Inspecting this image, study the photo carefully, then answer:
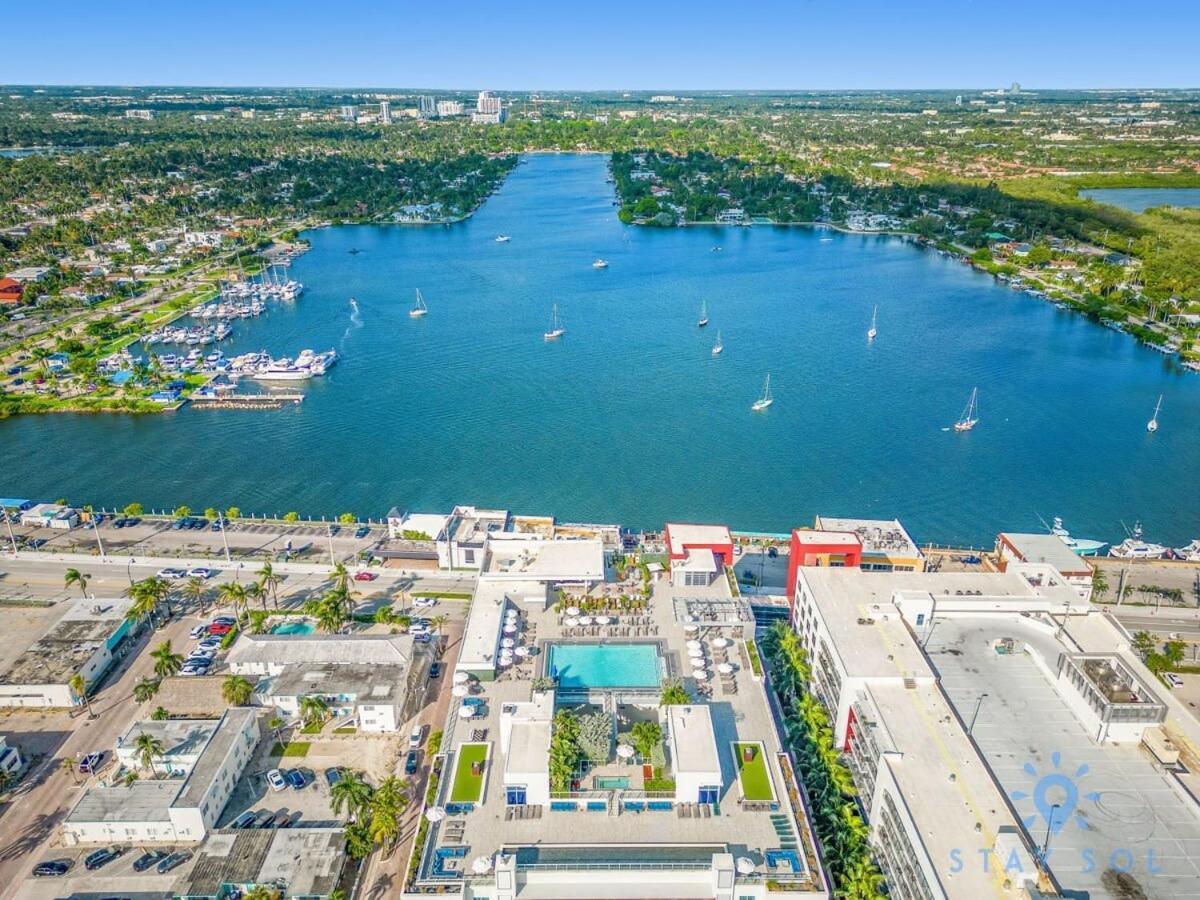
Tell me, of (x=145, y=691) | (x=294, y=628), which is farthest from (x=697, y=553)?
(x=145, y=691)

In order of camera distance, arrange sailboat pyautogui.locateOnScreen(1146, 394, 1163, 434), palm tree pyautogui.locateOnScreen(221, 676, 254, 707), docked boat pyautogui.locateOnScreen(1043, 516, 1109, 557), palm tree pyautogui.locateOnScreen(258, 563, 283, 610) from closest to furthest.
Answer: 1. palm tree pyautogui.locateOnScreen(221, 676, 254, 707)
2. palm tree pyautogui.locateOnScreen(258, 563, 283, 610)
3. docked boat pyautogui.locateOnScreen(1043, 516, 1109, 557)
4. sailboat pyautogui.locateOnScreen(1146, 394, 1163, 434)

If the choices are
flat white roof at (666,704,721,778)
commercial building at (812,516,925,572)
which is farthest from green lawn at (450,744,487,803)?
commercial building at (812,516,925,572)

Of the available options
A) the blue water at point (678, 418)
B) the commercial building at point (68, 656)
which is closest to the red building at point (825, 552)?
the blue water at point (678, 418)

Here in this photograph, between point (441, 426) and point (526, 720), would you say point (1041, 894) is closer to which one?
point (526, 720)

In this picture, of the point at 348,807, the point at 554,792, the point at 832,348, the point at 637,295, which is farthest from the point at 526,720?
the point at 637,295

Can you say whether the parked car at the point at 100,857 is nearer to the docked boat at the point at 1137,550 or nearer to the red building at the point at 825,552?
the red building at the point at 825,552

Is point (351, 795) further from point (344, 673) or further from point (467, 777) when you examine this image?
point (344, 673)

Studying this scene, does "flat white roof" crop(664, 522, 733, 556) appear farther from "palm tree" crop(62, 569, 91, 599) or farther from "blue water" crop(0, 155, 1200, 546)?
"palm tree" crop(62, 569, 91, 599)
